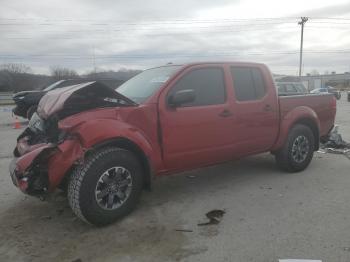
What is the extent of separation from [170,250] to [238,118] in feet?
7.85

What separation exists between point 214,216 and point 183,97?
1.45m

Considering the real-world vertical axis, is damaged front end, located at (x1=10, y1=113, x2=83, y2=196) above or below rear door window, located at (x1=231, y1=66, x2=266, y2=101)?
below

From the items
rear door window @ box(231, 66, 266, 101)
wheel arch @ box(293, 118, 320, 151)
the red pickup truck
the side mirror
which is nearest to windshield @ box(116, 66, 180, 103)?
the red pickup truck

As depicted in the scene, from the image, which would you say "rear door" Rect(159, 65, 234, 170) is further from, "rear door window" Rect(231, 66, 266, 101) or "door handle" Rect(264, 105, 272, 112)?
"door handle" Rect(264, 105, 272, 112)

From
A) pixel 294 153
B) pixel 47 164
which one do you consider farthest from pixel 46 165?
pixel 294 153

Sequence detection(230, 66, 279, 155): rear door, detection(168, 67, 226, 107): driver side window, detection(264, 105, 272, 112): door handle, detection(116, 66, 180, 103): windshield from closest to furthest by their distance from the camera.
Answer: detection(116, 66, 180, 103): windshield
detection(168, 67, 226, 107): driver side window
detection(230, 66, 279, 155): rear door
detection(264, 105, 272, 112): door handle

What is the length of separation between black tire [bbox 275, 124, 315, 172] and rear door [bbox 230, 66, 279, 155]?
1.15 ft

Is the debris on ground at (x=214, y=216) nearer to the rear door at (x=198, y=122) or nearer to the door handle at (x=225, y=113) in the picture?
the rear door at (x=198, y=122)

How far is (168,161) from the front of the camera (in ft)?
15.6

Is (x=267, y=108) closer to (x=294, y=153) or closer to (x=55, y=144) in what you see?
(x=294, y=153)

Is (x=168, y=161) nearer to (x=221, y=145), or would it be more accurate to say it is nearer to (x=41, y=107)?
(x=221, y=145)

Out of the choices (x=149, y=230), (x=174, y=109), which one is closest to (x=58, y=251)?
(x=149, y=230)

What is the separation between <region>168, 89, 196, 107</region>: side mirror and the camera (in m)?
4.55

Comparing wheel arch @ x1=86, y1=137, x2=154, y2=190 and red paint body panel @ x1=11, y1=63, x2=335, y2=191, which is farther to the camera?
wheel arch @ x1=86, y1=137, x2=154, y2=190
